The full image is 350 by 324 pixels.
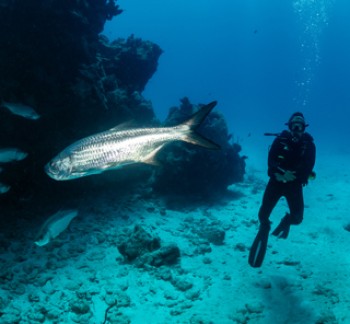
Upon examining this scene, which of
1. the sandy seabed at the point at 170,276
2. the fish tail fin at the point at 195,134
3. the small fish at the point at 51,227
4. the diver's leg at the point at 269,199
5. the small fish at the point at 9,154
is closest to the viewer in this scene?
the fish tail fin at the point at 195,134

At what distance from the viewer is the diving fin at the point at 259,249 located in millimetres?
6680

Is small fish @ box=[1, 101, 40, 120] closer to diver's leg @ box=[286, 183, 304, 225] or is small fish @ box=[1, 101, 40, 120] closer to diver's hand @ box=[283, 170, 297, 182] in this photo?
diver's hand @ box=[283, 170, 297, 182]

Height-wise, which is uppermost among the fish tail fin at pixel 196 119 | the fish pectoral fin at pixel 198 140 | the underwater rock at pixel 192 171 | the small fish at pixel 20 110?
the underwater rock at pixel 192 171

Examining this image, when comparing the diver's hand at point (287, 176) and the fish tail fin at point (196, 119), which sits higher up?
the diver's hand at point (287, 176)

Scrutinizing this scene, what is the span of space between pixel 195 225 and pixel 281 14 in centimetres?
17701

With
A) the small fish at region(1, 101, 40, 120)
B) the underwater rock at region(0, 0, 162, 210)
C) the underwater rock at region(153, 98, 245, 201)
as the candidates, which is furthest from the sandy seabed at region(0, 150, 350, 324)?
the small fish at region(1, 101, 40, 120)

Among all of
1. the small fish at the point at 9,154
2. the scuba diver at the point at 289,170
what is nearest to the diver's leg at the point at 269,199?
the scuba diver at the point at 289,170

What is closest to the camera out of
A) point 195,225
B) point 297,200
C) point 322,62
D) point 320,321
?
point 320,321

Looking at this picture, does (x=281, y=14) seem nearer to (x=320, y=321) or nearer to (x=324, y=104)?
(x=324, y=104)

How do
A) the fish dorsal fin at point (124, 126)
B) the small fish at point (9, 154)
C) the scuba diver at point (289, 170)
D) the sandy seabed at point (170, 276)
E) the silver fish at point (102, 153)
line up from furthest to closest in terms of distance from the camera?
1. the small fish at point (9, 154)
2. the scuba diver at point (289, 170)
3. the sandy seabed at point (170, 276)
4. the fish dorsal fin at point (124, 126)
5. the silver fish at point (102, 153)

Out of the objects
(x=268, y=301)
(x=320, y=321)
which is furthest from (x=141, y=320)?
(x=320, y=321)

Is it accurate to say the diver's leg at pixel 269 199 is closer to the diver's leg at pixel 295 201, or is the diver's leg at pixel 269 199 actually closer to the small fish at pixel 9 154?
the diver's leg at pixel 295 201

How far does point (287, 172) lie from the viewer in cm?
629

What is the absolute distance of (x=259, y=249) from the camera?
6797mm
